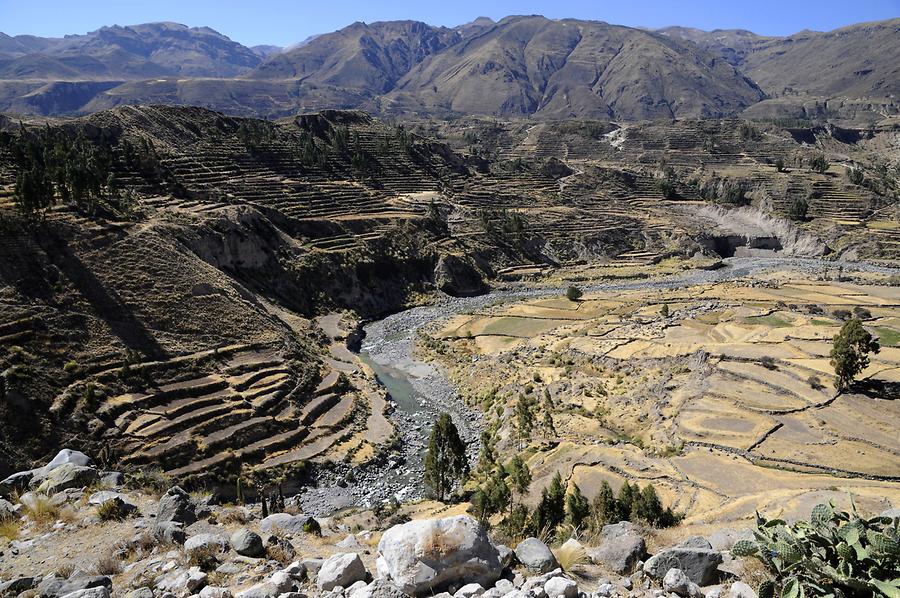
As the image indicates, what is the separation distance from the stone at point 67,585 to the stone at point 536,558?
7.56 meters

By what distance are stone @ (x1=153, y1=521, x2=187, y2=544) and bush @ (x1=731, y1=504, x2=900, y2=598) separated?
1143cm

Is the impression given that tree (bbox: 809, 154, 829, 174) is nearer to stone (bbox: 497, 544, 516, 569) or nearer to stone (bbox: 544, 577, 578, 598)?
stone (bbox: 497, 544, 516, 569)

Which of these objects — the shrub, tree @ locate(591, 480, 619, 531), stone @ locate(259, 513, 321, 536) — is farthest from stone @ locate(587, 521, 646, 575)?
the shrub

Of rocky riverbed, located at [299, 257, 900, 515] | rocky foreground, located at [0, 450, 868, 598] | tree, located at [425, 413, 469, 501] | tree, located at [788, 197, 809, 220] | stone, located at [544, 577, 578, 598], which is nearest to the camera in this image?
stone, located at [544, 577, 578, 598]

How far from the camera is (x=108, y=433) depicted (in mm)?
31891

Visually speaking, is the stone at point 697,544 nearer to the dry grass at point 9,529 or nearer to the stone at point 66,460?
the dry grass at point 9,529

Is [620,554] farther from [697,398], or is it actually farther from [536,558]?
[697,398]

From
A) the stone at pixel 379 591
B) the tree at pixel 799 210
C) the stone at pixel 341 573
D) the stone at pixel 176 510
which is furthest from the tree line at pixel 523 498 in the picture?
the tree at pixel 799 210

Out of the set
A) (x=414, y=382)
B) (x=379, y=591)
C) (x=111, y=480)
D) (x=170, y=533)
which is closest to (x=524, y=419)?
(x=414, y=382)

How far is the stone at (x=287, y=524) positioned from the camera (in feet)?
45.6

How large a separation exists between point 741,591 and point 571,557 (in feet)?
10.9

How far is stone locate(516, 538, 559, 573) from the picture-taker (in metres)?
10.1

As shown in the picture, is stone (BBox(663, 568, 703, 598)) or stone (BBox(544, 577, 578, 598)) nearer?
stone (BBox(544, 577, 578, 598))

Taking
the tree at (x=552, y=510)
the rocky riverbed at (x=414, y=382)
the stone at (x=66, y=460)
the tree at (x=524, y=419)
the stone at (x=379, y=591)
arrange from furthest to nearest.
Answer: the tree at (x=524, y=419) → the rocky riverbed at (x=414, y=382) → the tree at (x=552, y=510) → the stone at (x=66, y=460) → the stone at (x=379, y=591)
